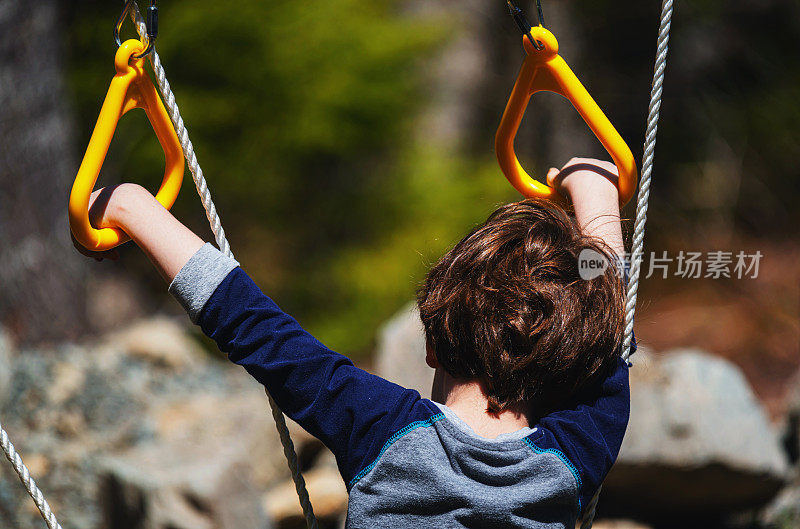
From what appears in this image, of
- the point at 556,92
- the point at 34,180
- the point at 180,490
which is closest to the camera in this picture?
the point at 556,92

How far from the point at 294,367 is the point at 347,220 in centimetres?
276

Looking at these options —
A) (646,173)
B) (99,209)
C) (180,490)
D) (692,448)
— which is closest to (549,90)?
(646,173)

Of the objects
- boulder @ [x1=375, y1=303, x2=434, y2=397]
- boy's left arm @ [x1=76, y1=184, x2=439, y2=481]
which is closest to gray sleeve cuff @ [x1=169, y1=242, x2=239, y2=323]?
boy's left arm @ [x1=76, y1=184, x2=439, y2=481]

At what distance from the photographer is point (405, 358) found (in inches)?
81.0

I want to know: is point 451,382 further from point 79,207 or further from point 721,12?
point 721,12

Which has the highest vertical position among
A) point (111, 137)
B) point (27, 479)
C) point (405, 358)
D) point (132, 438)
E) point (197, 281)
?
point (111, 137)

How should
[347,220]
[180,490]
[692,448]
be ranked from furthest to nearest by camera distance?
[347,220]
[692,448]
[180,490]

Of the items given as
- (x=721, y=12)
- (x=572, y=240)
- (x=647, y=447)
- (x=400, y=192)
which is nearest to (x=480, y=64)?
(x=721, y=12)

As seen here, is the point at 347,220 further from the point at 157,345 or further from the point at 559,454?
the point at 559,454


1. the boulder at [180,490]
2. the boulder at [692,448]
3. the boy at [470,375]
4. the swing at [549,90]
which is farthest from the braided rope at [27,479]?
the boulder at [692,448]

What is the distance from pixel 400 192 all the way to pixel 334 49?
25.9 inches

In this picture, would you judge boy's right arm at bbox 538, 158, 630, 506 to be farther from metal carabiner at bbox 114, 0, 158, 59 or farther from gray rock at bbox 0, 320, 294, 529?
gray rock at bbox 0, 320, 294, 529

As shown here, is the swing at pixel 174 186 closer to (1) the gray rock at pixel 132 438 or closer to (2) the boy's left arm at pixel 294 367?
(2) the boy's left arm at pixel 294 367

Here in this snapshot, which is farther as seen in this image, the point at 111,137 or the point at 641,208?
the point at 641,208
